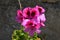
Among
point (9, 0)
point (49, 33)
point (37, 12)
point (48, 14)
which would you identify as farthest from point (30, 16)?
point (9, 0)

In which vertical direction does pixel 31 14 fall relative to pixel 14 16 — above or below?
above

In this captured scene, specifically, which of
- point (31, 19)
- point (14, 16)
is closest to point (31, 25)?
point (31, 19)

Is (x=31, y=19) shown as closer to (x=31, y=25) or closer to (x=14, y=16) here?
(x=31, y=25)

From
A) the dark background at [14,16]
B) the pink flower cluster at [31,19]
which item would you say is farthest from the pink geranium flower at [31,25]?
the dark background at [14,16]

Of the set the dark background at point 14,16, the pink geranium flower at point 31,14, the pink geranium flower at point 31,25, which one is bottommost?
the dark background at point 14,16

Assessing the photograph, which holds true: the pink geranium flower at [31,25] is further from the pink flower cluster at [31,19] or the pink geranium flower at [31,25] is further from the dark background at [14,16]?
the dark background at [14,16]

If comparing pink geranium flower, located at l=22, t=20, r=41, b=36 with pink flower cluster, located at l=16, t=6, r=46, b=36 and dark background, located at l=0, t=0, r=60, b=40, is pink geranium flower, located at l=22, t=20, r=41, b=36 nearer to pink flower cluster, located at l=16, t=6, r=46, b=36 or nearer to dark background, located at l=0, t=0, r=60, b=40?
pink flower cluster, located at l=16, t=6, r=46, b=36

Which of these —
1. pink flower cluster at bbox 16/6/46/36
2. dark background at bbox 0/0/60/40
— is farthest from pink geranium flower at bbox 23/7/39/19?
dark background at bbox 0/0/60/40

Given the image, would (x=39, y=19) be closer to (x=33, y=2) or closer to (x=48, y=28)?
(x=48, y=28)
